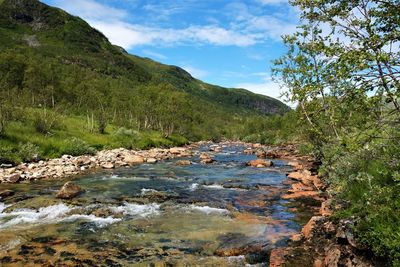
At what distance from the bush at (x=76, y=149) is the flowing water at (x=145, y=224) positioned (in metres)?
15.4

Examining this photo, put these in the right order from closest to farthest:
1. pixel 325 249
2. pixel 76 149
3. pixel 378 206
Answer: pixel 378 206 < pixel 325 249 < pixel 76 149

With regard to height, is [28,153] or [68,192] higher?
[28,153]

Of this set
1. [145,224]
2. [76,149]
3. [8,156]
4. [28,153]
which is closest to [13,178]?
[8,156]

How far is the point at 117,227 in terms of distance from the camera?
51.6ft

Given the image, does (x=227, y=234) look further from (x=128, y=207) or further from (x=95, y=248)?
(x=128, y=207)

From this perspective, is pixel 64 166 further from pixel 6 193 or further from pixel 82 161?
pixel 6 193

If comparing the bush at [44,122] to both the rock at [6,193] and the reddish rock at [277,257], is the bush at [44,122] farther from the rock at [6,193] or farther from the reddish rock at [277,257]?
the reddish rock at [277,257]

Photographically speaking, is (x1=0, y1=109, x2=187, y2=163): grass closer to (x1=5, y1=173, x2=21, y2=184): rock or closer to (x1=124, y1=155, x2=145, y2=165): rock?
(x1=124, y1=155, x2=145, y2=165): rock

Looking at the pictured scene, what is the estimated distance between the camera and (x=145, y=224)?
16312 millimetres

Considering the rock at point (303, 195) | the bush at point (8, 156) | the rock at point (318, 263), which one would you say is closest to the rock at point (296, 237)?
the rock at point (318, 263)

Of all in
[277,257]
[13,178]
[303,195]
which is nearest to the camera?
[277,257]

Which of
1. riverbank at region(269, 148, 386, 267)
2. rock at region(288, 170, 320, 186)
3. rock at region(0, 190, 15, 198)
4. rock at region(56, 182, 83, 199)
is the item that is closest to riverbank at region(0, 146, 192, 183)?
rock at region(0, 190, 15, 198)

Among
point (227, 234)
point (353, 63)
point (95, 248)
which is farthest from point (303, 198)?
point (353, 63)

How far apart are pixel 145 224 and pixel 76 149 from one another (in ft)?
95.7
